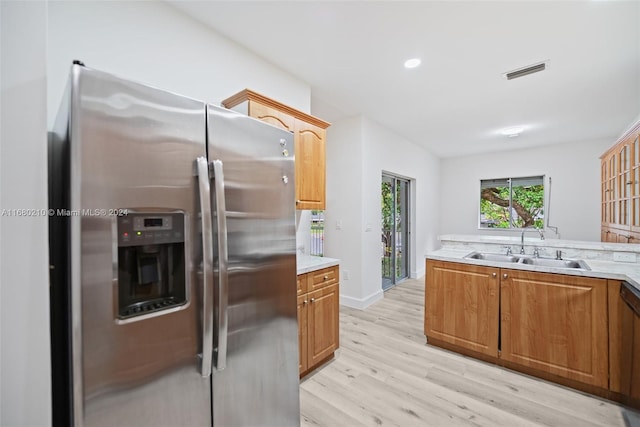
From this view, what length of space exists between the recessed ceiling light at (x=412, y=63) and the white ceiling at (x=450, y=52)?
0.20 feet

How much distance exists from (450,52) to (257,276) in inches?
96.4

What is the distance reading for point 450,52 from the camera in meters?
2.32

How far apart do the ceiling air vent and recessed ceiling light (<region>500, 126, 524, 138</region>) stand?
208 centimetres

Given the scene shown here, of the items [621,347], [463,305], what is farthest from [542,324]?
[463,305]

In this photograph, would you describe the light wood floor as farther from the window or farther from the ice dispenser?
the window

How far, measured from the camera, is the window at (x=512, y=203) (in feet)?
18.8

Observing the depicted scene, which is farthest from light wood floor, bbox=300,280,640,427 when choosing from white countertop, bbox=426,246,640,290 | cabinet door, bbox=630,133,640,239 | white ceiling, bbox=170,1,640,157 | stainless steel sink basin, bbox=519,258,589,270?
white ceiling, bbox=170,1,640,157

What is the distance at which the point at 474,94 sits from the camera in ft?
10.4

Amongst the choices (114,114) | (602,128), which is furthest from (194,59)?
(602,128)

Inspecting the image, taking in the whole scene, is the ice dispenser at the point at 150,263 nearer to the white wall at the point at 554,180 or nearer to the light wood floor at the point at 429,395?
the light wood floor at the point at 429,395

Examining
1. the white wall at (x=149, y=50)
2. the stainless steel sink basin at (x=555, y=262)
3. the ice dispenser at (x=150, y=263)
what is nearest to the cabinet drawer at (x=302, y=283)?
the ice dispenser at (x=150, y=263)

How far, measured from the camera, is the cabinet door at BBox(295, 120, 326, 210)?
7.65 ft

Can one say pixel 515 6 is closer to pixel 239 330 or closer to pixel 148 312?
pixel 239 330

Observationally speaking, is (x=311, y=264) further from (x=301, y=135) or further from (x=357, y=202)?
(x=357, y=202)
